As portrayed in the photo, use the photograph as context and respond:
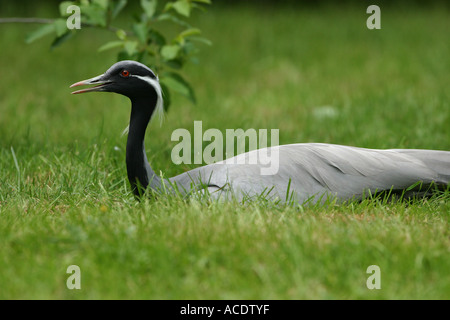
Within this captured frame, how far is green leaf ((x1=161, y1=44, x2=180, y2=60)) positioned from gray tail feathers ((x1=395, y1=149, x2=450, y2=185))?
1653 millimetres

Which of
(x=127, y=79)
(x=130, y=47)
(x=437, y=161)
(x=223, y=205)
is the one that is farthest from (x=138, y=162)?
(x=437, y=161)

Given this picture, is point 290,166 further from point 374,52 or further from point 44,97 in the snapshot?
point 374,52

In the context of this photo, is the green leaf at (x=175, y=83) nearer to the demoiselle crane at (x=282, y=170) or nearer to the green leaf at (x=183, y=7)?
the green leaf at (x=183, y=7)

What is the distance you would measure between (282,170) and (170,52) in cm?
124

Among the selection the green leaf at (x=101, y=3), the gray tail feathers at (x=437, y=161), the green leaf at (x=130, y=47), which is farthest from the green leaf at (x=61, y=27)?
the gray tail feathers at (x=437, y=161)

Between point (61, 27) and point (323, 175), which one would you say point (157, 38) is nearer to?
point (61, 27)

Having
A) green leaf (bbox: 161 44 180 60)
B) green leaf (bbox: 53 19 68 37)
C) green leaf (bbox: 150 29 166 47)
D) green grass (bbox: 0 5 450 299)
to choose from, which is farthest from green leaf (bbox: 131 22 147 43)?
green grass (bbox: 0 5 450 299)

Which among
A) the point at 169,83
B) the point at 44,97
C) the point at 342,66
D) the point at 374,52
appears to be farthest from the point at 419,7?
the point at 169,83

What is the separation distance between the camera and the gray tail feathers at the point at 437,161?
12.1 feet

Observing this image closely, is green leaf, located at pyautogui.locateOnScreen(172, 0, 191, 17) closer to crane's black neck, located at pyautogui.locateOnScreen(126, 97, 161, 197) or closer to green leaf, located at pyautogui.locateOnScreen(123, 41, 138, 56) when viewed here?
green leaf, located at pyautogui.locateOnScreen(123, 41, 138, 56)

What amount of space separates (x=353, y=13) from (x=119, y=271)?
885cm

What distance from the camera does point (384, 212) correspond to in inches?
129

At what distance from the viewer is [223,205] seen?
10.5ft

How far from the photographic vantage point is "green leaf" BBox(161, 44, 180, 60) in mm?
4184
